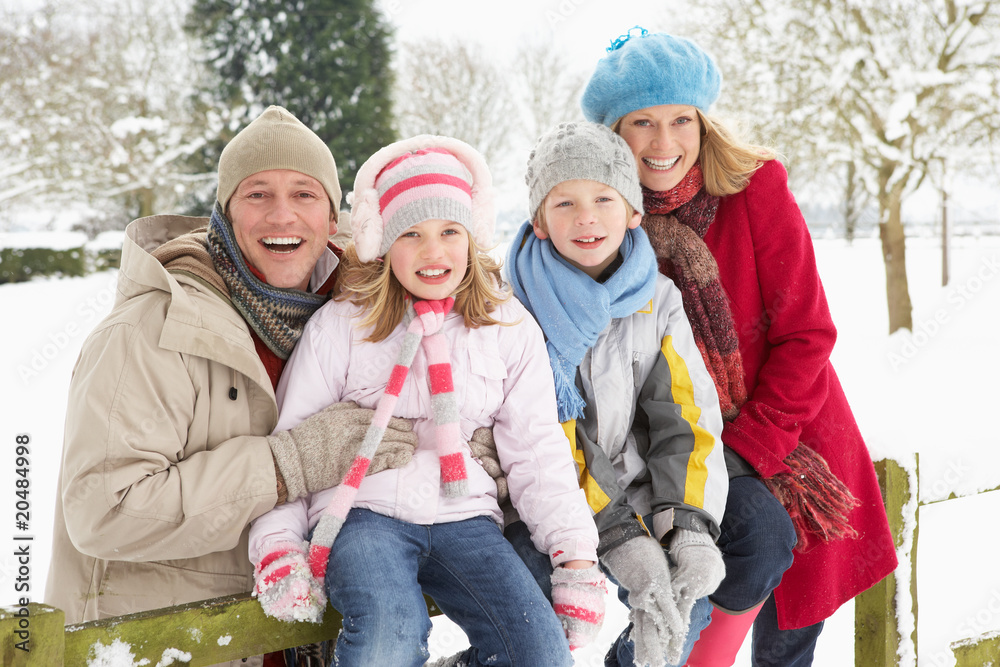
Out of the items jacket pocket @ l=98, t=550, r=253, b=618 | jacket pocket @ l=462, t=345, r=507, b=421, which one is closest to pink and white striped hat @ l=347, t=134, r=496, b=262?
jacket pocket @ l=462, t=345, r=507, b=421

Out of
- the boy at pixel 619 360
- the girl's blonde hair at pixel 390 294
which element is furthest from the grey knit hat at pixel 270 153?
the boy at pixel 619 360

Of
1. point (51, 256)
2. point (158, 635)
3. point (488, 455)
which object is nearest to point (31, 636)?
point (158, 635)

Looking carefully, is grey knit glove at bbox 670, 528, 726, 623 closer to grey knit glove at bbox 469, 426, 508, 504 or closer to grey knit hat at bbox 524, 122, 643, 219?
grey knit glove at bbox 469, 426, 508, 504

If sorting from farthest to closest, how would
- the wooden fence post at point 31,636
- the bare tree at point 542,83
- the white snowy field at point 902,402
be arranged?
the bare tree at point 542,83
the white snowy field at point 902,402
the wooden fence post at point 31,636

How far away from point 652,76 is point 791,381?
40.8 inches

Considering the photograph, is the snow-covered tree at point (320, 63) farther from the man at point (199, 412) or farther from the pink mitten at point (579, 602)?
the pink mitten at point (579, 602)

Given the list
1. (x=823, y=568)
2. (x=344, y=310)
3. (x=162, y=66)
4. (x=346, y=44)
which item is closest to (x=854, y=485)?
(x=823, y=568)

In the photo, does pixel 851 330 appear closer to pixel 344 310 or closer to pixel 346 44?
pixel 346 44

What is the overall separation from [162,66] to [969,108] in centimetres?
1283

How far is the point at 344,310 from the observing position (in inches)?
85.6

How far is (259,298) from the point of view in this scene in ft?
6.94

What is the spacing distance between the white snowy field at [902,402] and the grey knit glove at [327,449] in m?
0.60

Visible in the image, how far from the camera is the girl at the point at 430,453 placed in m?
1.80

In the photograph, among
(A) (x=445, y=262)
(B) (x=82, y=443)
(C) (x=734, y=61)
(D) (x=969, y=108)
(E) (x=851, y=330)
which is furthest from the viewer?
(E) (x=851, y=330)
